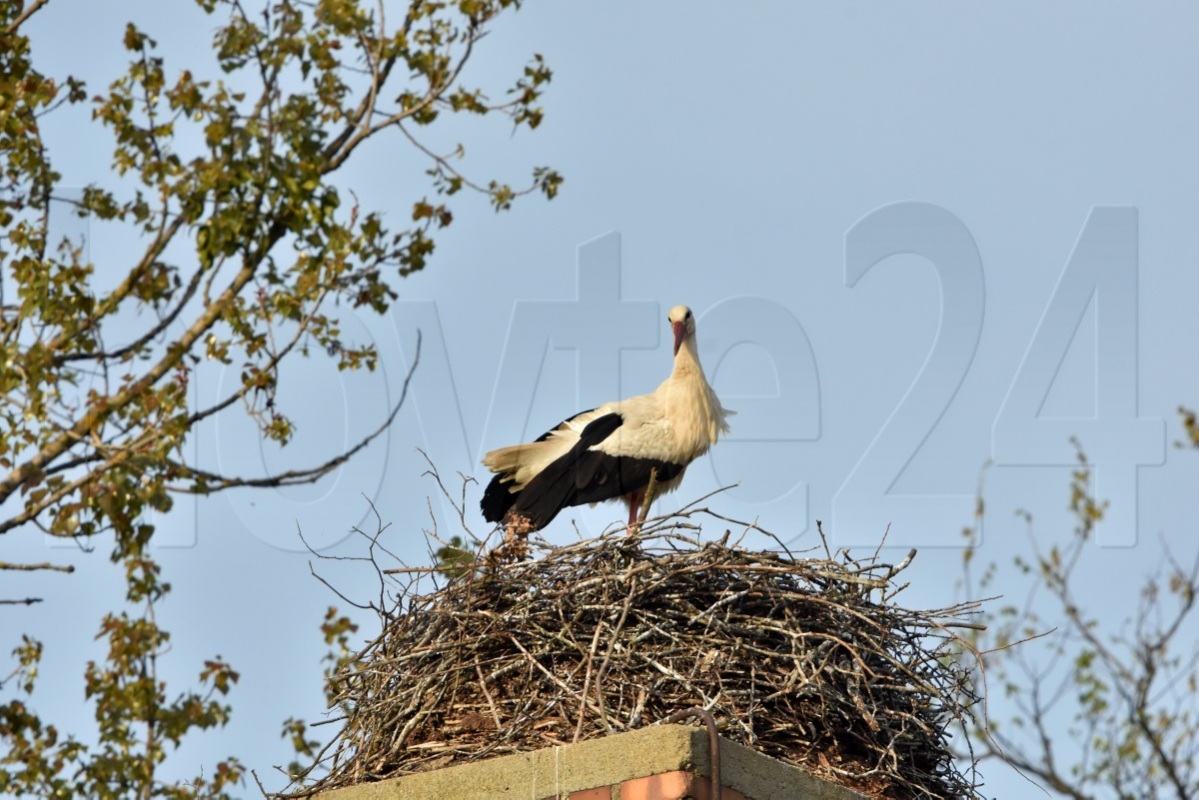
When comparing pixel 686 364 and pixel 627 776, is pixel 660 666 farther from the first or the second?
pixel 686 364

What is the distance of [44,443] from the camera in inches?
347

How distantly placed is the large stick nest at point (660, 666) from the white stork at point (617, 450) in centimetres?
196

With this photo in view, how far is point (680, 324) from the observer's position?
24.9 feet

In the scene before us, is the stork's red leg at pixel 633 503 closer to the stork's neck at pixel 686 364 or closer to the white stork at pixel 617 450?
the white stork at pixel 617 450

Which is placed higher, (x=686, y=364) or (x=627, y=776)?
(x=686, y=364)

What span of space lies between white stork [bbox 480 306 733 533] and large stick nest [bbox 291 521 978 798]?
196 cm

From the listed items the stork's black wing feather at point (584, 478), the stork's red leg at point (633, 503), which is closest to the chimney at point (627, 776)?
the stork's black wing feather at point (584, 478)

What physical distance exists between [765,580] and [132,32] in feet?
19.9

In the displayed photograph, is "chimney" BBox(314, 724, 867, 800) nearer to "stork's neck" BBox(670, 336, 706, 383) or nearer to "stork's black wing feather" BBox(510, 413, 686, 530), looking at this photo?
"stork's black wing feather" BBox(510, 413, 686, 530)

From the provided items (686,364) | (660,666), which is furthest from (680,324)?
(660,666)

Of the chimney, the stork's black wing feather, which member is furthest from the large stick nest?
the stork's black wing feather

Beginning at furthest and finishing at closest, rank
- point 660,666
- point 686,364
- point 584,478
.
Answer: point 686,364 → point 584,478 → point 660,666

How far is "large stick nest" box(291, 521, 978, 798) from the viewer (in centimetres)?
470

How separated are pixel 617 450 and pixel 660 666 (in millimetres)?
2691
